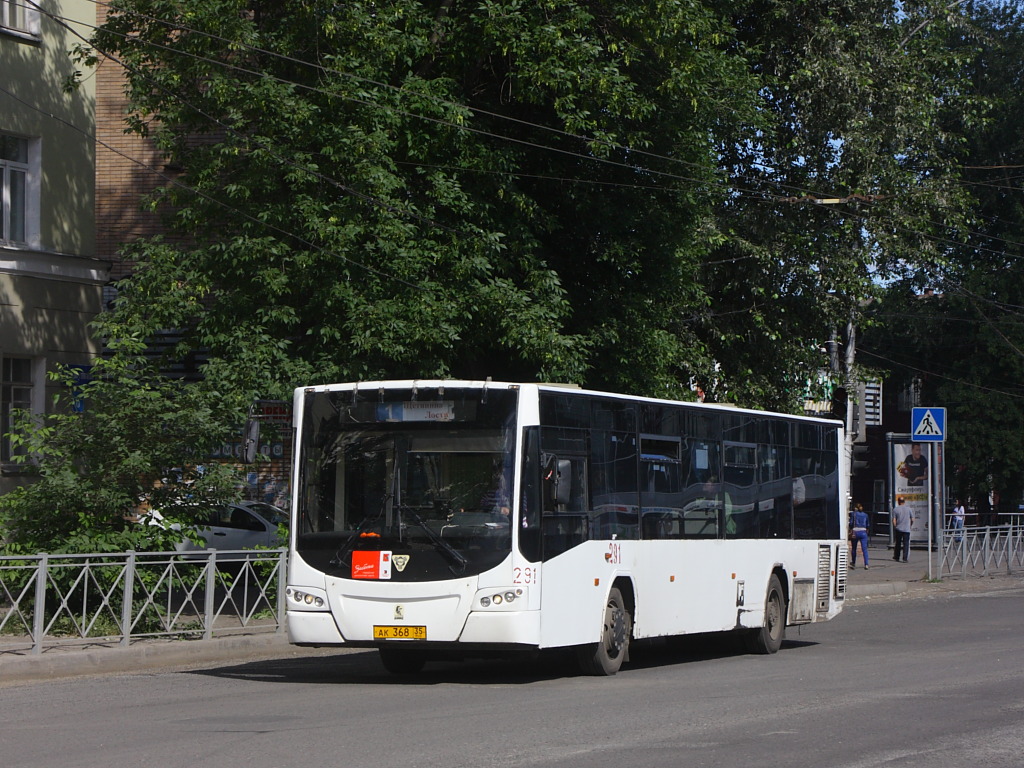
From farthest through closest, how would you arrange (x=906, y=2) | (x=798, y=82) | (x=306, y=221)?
(x=906, y=2) → (x=798, y=82) → (x=306, y=221)

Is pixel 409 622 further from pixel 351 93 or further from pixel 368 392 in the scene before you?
pixel 351 93

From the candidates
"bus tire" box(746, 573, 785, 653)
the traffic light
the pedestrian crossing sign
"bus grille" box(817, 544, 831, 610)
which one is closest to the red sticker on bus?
"bus tire" box(746, 573, 785, 653)

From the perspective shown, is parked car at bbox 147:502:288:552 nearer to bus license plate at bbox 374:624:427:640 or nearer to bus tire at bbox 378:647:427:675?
bus tire at bbox 378:647:427:675

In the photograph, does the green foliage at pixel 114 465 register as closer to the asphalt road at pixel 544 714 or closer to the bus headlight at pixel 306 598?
the asphalt road at pixel 544 714

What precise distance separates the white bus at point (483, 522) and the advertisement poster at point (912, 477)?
80.0 ft

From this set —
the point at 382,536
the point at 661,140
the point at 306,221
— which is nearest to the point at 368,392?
the point at 382,536

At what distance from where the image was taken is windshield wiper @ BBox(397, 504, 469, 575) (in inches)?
486

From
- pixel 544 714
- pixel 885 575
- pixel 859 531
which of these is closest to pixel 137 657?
pixel 544 714

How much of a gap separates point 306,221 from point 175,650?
5859mm

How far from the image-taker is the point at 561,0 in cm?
1850

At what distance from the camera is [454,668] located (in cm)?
1468

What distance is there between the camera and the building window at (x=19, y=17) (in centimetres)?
2200

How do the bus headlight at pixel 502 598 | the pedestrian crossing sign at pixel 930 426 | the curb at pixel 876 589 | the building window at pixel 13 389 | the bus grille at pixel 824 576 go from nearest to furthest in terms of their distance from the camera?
the bus headlight at pixel 502 598, the bus grille at pixel 824 576, the building window at pixel 13 389, the curb at pixel 876 589, the pedestrian crossing sign at pixel 930 426

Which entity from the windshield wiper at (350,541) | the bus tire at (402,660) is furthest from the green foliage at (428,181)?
the windshield wiper at (350,541)
